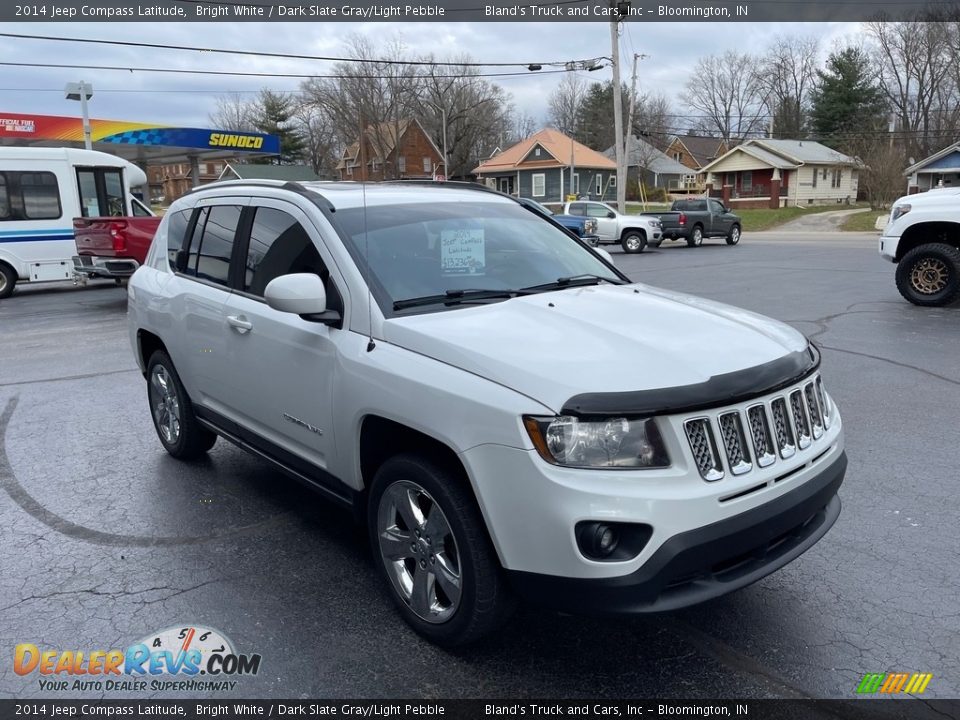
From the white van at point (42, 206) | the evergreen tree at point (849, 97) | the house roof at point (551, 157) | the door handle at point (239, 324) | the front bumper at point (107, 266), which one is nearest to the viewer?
the door handle at point (239, 324)

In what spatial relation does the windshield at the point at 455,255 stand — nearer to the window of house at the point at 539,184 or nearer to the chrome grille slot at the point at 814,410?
the chrome grille slot at the point at 814,410

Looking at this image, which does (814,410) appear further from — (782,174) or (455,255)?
(782,174)

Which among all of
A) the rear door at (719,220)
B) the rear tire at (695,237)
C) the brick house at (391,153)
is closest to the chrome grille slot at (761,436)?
the rear tire at (695,237)

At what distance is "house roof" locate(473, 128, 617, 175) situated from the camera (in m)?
59.3

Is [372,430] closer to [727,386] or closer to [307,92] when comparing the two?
[727,386]

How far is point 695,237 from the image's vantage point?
29531 millimetres

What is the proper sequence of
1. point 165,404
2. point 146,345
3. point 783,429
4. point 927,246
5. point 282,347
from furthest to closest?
point 927,246, point 146,345, point 165,404, point 282,347, point 783,429

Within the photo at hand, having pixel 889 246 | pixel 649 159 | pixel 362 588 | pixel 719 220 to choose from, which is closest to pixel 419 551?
pixel 362 588

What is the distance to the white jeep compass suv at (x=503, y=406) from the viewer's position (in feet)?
8.33

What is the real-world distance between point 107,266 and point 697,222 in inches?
853

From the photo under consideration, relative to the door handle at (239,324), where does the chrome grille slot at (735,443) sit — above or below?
below

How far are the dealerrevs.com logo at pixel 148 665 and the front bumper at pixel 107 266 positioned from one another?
1231cm

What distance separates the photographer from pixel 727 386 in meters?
2.67

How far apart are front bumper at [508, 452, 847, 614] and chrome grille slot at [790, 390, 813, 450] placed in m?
0.21
